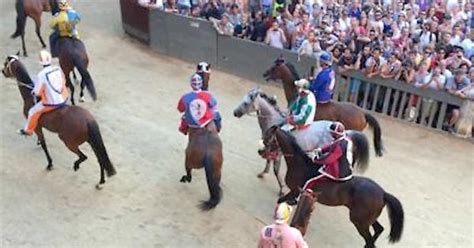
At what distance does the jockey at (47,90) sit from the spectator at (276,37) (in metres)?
5.90

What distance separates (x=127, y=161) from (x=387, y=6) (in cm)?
820

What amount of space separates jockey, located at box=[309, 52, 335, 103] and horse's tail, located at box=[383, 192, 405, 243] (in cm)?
278

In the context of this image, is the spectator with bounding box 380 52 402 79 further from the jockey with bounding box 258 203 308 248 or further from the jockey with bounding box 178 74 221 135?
the jockey with bounding box 258 203 308 248

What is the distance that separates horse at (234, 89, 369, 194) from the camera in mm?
8578

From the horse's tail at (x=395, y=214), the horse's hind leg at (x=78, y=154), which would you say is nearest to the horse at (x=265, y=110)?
the horse's tail at (x=395, y=214)

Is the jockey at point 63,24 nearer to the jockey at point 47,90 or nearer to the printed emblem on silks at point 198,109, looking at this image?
the jockey at point 47,90

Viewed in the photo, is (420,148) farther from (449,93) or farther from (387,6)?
(387,6)

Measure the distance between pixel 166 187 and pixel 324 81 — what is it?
3.25 meters

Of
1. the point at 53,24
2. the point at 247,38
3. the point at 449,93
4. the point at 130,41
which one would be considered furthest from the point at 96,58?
the point at 449,93

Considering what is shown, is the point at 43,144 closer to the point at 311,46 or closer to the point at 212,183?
the point at 212,183

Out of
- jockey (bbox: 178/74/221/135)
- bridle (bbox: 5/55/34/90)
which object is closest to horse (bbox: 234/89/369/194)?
jockey (bbox: 178/74/221/135)

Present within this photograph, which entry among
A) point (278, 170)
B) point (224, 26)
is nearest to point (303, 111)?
point (278, 170)

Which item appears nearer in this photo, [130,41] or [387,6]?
[387,6]

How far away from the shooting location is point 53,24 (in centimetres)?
1176
